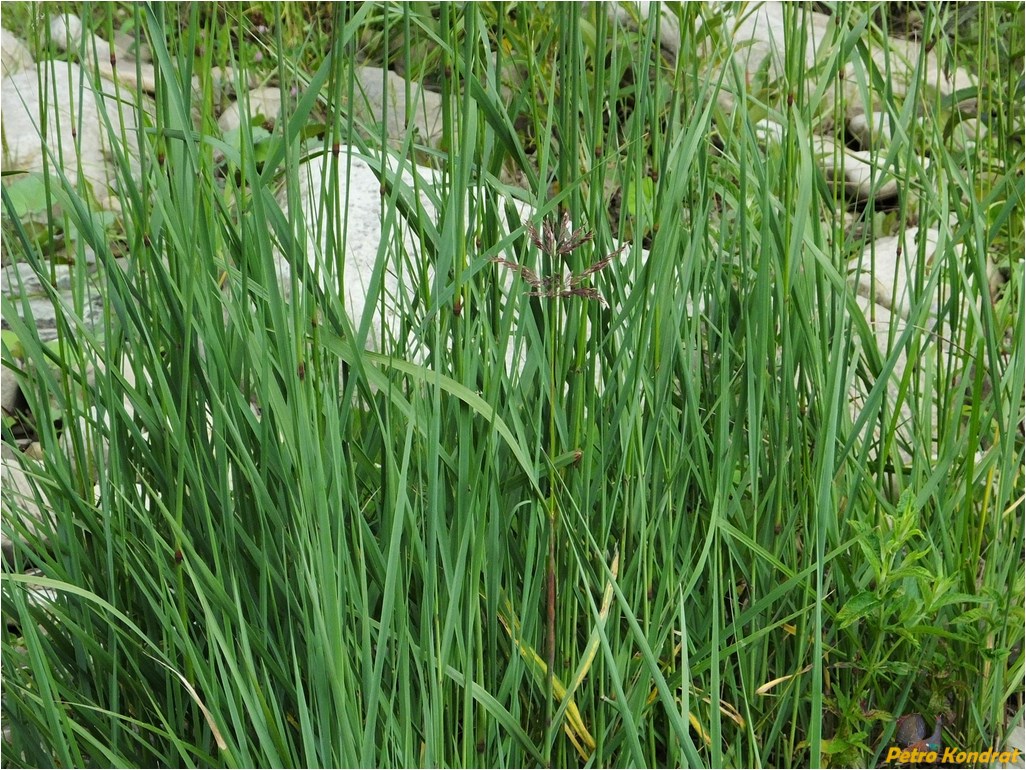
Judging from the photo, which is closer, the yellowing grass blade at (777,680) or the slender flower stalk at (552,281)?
the slender flower stalk at (552,281)

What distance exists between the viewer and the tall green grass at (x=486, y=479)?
72 cm

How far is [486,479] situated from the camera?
74 cm

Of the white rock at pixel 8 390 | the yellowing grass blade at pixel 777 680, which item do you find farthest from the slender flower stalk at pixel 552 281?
the white rock at pixel 8 390

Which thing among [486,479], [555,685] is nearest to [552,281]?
[486,479]

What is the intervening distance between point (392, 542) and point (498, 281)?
0.28 m

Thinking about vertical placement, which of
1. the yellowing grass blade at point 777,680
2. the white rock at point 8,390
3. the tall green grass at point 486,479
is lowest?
the white rock at point 8,390

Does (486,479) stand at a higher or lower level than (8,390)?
higher

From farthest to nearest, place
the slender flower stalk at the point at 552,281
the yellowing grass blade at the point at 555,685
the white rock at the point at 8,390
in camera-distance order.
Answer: the white rock at the point at 8,390 → the yellowing grass blade at the point at 555,685 → the slender flower stalk at the point at 552,281

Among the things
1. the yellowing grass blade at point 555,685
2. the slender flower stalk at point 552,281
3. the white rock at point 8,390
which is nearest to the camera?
the slender flower stalk at point 552,281

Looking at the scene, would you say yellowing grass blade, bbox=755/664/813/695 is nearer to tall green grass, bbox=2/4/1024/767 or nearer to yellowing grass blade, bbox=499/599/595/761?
tall green grass, bbox=2/4/1024/767

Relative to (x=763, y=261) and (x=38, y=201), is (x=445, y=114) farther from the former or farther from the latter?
(x=38, y=201)

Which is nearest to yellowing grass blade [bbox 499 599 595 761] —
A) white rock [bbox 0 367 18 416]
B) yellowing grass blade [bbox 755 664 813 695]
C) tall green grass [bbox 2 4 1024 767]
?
tall green grass [bbox 2 4 1024 767]

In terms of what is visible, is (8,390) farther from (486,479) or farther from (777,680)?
(777,680)

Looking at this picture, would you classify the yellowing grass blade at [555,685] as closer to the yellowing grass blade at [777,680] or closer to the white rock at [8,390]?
the yellowing grass blade at [777,680]
